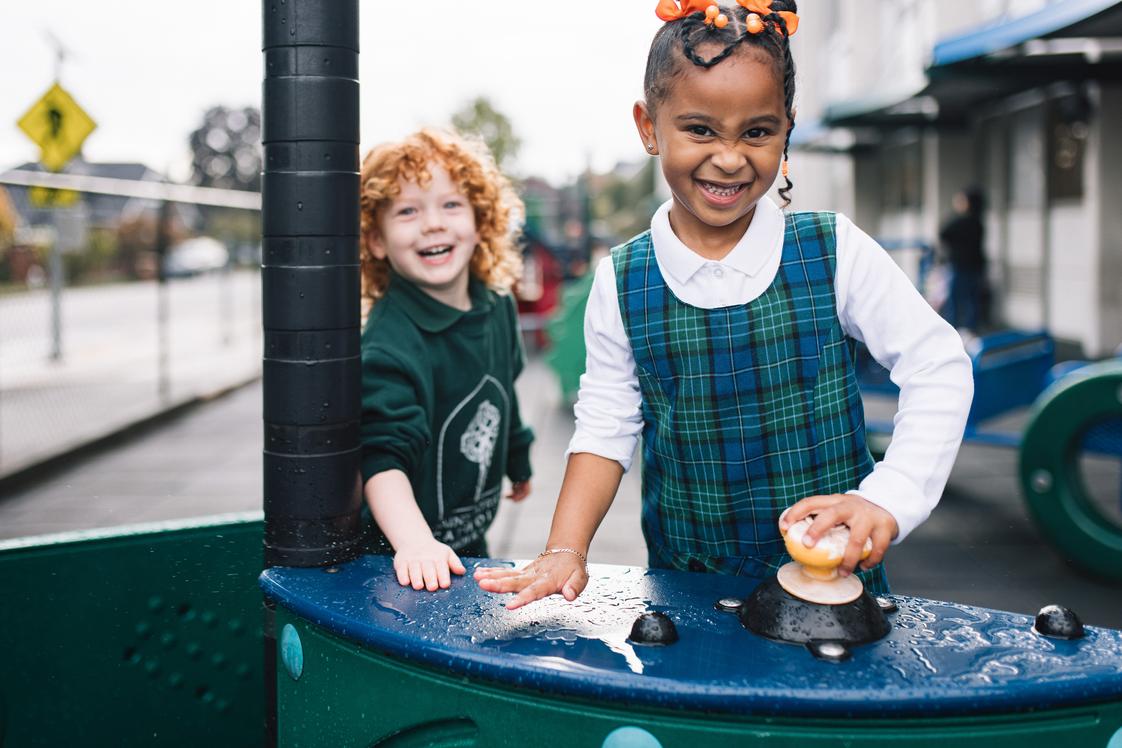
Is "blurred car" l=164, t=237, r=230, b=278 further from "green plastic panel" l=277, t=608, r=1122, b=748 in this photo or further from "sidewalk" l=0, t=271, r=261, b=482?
"green plastic panel" l=277, t=608, r=1122, b=748

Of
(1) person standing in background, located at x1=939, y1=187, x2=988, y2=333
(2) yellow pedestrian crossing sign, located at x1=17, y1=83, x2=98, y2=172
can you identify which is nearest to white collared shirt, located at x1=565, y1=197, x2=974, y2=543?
(2) yellow pedestrian crossing sign, located at x1=17, y1=83, x2=98, y2=172

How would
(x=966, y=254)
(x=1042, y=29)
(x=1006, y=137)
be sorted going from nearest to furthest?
(x=1042, y=29) → (x=966, y=254) → (x=1006, y=137)

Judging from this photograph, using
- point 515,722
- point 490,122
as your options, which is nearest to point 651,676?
point 515,722

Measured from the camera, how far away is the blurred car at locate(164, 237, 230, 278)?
3662cm

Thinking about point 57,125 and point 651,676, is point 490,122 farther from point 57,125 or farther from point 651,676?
point 651,676

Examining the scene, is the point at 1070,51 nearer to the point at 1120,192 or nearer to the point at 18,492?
the point at 1120,192

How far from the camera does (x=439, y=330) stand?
7.58 feet

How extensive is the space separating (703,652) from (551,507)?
437cm

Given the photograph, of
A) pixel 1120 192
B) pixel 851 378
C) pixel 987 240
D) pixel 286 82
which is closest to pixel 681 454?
pixel 851 378

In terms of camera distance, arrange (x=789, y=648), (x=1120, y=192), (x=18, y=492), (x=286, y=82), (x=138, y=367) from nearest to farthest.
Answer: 1. (x=789, y=648)
2. (x=286, y=82)
3. (x=18, y=492)
4. (x=1120, y=192)
5. (x=138, y=367)

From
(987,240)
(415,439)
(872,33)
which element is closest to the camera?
(415,439)

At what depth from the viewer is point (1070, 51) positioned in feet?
30.6

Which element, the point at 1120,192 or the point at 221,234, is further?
the point at 221,234

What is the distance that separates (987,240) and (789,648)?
50.9 ft
